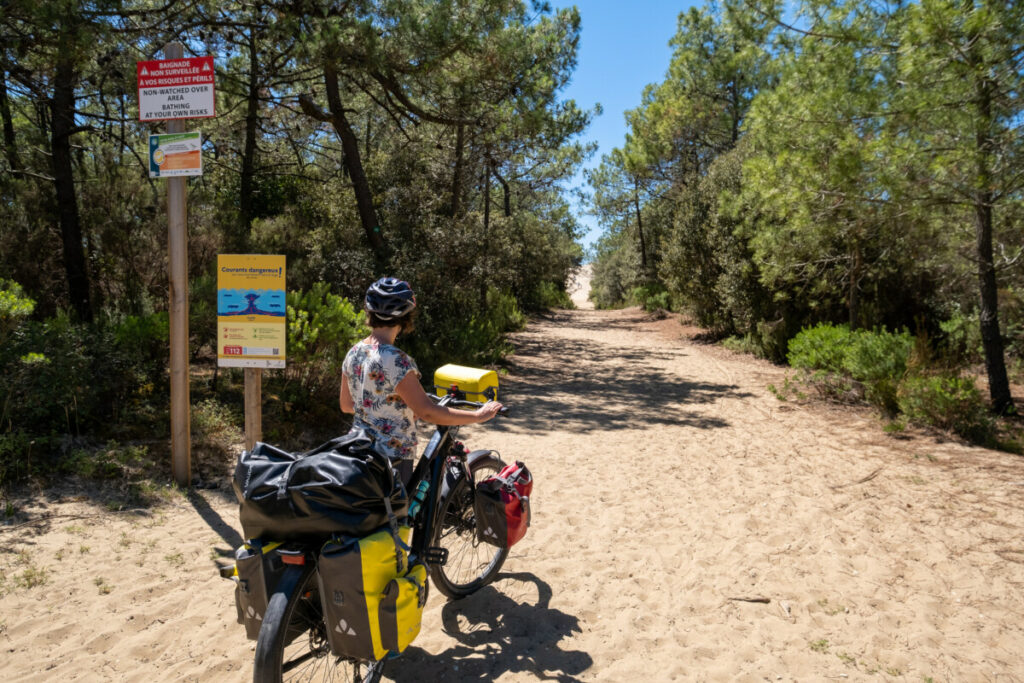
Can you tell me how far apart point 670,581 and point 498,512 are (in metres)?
1.35

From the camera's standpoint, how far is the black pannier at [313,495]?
2.13 m

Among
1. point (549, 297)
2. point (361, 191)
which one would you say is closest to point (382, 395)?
point (361, 191)

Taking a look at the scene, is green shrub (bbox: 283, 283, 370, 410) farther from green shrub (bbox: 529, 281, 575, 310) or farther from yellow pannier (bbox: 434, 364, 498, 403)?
green shrub (bbox: 529, 281, 575, 310)

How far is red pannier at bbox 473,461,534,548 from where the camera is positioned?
3.30m

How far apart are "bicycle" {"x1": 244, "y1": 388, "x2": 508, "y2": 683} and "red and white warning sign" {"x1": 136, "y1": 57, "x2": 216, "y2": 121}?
3.07 metres

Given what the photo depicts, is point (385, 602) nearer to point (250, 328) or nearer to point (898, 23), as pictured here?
point (250, 328)

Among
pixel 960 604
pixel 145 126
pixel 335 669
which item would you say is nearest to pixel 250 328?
pixel 335 669

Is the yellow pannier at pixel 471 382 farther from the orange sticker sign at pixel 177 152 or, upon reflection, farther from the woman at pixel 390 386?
the orange sticker sign at pixel 177 152

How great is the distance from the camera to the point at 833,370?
974 centimetres

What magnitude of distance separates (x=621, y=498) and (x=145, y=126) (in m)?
13.0

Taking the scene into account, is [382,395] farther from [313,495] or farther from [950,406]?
[950,406]

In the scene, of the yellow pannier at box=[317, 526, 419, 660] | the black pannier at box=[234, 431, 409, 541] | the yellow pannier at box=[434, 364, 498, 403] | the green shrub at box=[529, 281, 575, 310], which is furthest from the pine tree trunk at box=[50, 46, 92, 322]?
the green shrub at box=[529, 281, 575, 310]

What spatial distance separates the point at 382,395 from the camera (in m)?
2.79

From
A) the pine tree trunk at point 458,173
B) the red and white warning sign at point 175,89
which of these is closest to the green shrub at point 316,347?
the red and white warning sign at point 175,89
